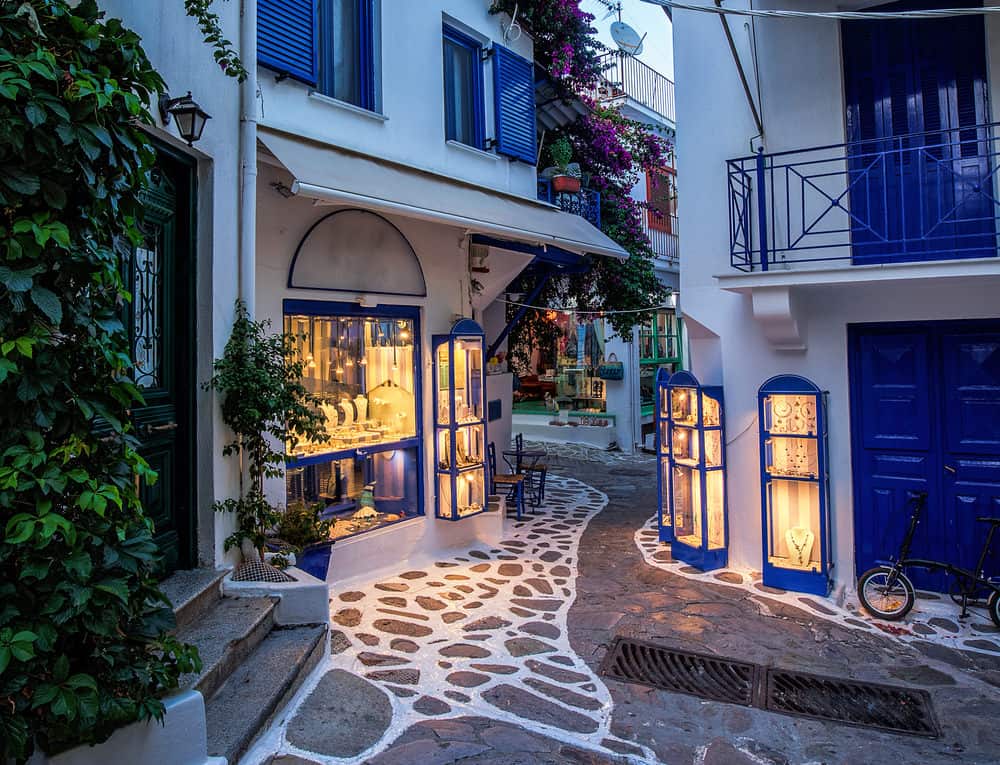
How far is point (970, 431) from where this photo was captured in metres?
6.62

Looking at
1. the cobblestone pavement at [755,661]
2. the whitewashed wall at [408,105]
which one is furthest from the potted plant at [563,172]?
the cobblestone pavement at [755,661]

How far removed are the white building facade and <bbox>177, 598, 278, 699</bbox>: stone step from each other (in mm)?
4998

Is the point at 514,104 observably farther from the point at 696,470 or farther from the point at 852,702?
the point at 852,702

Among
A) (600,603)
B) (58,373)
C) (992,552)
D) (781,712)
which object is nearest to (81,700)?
(58,373)

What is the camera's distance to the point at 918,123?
6820 mm

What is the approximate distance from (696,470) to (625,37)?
305 inches

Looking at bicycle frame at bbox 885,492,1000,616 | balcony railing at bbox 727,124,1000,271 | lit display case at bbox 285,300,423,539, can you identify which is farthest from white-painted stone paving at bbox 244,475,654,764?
balcony railing at bbox 727,124,1000,271

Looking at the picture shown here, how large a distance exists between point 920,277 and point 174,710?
6.32 metres

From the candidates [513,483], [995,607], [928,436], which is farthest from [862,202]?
[513,483]

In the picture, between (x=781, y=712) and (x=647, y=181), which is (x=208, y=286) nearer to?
(x=781, y=712)

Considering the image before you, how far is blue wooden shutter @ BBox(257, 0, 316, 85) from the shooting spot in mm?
6485

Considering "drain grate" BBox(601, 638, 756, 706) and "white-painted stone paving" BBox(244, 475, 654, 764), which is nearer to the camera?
"white-painted stone paving" BBox(244, 475, 654, 764)

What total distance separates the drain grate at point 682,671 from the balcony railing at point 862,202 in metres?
3.63

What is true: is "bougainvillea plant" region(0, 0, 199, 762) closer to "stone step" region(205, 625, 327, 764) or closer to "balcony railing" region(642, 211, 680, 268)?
"stone step" region(205, 625, 327, 764)
